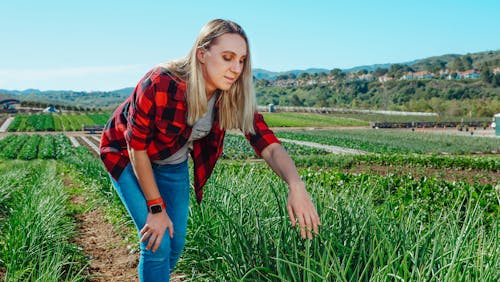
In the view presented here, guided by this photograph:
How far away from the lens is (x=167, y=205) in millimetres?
2613

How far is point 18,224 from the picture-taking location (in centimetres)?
372

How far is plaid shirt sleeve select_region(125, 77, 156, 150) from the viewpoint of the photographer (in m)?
2.17

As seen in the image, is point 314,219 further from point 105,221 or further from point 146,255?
point 105,221

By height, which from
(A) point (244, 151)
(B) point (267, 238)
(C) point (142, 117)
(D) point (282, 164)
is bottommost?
(A) point (244, 151)

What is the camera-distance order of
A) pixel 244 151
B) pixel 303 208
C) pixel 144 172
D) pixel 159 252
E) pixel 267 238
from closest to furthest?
pixel 303 208
pixel 144 172
pixel 159 252
pixel 267 238
pixel 244 151

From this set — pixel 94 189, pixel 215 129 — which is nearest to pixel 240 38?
pixel 215 129

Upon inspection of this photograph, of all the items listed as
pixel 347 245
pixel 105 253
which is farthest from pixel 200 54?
pixel 105 253

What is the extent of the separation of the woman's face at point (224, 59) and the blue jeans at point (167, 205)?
60 centimetres

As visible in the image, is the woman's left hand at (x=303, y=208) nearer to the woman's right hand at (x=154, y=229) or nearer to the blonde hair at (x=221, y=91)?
the blonde hair at (x=221, y=91)

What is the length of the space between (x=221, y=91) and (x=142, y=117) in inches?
17.5

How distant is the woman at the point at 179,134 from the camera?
219cm

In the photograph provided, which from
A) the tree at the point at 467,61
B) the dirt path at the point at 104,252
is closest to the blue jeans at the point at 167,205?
the dirt path at the point at 104,252

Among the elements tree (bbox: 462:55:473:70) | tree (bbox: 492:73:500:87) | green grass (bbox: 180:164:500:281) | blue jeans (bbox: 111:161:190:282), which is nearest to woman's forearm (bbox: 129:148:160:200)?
blue jeans (bbox: 111:161:190:282)

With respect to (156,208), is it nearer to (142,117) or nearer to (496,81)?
(142,117)
